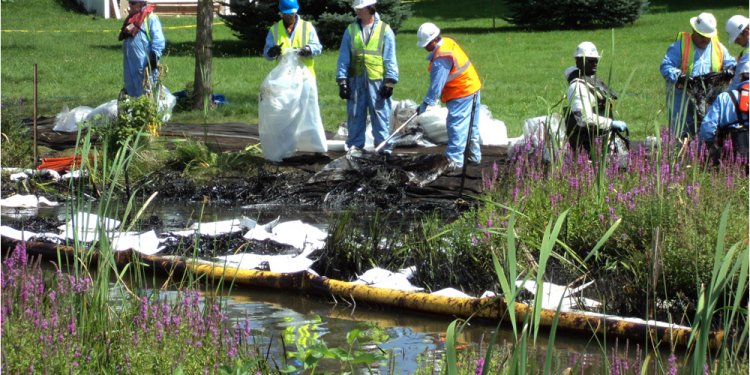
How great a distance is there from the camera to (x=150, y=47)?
13.2 m

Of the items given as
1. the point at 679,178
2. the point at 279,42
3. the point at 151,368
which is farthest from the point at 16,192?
the point at 151,368

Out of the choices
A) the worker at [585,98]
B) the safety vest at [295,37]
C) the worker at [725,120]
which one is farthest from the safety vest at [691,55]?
the safety vest at [295,37]

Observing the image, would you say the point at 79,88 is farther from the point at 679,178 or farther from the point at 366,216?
the point at 679,178

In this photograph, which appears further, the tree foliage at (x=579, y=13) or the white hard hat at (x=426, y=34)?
the tree foliage at (x=579, y=13)

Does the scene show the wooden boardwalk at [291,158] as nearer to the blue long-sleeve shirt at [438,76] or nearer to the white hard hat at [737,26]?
the blue long-sleeve shirt at [438,76]

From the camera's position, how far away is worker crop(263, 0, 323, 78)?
37.8ft

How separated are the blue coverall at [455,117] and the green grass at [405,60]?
3.16 ft

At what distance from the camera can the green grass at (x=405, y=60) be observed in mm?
16453

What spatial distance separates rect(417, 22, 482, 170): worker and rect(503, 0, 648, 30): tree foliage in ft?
60.6

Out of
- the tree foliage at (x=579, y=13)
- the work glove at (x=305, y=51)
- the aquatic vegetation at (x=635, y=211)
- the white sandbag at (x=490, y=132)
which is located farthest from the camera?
the tree foliage at (x=579, y=13)

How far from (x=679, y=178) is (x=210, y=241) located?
3.23 metres

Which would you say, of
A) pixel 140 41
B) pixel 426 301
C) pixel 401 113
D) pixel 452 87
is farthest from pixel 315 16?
pixel 426 301

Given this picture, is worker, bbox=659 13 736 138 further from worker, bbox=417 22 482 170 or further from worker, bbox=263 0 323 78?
worker, bbox=263 0 323 78

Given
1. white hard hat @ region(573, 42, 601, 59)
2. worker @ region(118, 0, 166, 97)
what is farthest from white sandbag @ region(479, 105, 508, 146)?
worker @ region(118, 0, 166, 97)
